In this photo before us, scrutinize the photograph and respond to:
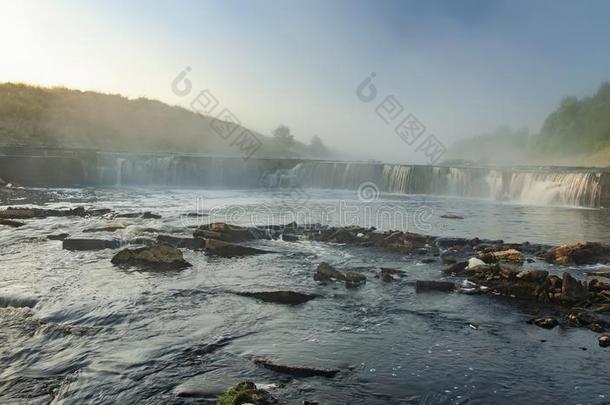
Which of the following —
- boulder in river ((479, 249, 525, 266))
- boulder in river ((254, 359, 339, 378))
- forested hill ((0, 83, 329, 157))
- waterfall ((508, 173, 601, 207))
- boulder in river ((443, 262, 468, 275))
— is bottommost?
boulder in river ((254, 359, 339, 378))

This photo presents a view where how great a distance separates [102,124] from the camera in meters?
80.3

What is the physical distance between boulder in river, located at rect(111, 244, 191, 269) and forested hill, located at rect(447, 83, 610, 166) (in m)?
88.5

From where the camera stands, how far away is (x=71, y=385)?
5.33 metres

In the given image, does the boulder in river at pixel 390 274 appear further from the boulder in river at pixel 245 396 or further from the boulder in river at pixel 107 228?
the boulder in river at pixel 107 228

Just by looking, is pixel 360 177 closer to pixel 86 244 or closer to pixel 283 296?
pixel 86 244

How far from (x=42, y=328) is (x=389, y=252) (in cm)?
952

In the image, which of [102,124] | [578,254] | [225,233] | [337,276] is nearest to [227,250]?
[225,233]

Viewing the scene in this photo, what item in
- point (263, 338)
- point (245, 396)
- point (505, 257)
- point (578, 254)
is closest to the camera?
point (245, 396)

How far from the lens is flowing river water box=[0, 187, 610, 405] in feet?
17.9

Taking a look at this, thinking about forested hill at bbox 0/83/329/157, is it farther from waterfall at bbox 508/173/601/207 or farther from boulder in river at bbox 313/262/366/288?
boulder in river at bbox 313/262/366/288

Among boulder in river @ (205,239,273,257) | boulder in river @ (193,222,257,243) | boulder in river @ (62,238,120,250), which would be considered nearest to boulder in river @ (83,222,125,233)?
boulder in river @ (62,238,120,250)

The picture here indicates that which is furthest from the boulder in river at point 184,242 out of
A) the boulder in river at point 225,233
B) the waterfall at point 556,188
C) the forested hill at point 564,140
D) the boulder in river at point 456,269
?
the forested hill at point 564,140

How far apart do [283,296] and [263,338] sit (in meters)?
2.14

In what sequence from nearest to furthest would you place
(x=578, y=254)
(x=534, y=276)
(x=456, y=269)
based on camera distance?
(x=534, y=276), (x=456, y=269), (x=578, y=254)
